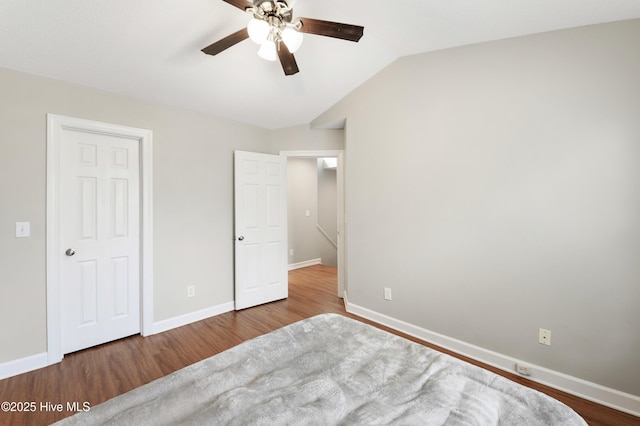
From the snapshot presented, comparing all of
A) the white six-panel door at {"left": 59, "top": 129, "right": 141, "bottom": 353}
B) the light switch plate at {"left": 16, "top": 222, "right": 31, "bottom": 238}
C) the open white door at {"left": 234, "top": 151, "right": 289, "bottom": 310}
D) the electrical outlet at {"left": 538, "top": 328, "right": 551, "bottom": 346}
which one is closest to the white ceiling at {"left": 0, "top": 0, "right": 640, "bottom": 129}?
the white six-panel door at {"left": 59, "top": 129, "right": 141, "bottom": 353}

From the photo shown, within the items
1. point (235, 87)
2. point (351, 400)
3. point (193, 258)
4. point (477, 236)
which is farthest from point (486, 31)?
point (193, 258)

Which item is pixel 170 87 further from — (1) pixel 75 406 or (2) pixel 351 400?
(2) pixel 351 400

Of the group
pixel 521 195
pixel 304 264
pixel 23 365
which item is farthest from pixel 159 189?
pixel 304 264

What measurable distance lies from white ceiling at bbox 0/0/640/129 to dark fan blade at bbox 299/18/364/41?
1.49 feet

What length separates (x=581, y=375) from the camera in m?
1.87

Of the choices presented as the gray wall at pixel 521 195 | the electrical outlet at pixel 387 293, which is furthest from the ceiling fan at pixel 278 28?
the electrical outlet at pixel 387 293

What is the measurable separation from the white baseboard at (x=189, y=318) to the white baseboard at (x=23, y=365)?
75 cm

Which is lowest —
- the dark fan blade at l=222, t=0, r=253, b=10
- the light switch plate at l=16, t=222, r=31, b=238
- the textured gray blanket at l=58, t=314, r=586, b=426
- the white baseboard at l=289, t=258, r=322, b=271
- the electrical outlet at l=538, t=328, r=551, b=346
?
the white baseboard at l=289, t=258, r=322, b=271

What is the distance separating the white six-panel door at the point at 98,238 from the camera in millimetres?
2371

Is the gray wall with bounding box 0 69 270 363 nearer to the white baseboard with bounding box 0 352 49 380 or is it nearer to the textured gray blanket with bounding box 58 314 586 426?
the white baseboard with bounding box 0 352 49 380

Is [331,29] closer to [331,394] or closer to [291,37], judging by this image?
[291,37]

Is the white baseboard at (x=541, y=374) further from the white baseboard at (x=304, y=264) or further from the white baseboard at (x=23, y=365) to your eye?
the white baseboard at (x=23, y=365)

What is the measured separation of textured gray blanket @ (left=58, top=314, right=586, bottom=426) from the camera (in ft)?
2.91

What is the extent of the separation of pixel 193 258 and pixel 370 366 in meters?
2.51
